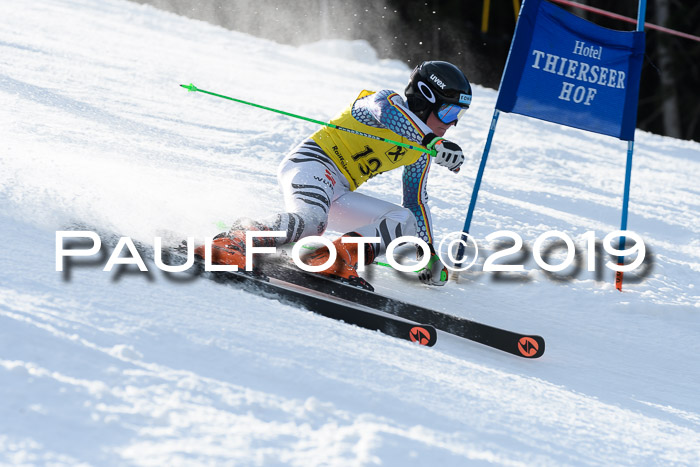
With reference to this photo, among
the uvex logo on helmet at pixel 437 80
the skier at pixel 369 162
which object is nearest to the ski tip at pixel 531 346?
the skier at pixel 369 162

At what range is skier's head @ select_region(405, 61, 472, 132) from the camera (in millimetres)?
3945

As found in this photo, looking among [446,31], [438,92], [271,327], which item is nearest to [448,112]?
[438,92]

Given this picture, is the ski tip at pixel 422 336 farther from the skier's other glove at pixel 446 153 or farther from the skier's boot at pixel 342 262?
the skier's other glove at pixel 446 153

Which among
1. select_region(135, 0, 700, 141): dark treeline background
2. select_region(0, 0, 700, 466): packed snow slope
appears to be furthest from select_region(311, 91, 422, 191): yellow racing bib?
select_region(135, 0, 700, 141): dark treeline background

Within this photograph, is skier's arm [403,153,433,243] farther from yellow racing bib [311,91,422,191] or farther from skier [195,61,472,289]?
yellow racing bib [311,91,422,191]

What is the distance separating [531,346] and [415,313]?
48cm

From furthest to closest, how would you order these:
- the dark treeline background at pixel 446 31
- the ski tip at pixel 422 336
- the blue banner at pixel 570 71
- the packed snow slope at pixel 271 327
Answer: the dark treeline background at pixel 446 31, the blue banner at pixel 570 71, the ski tip at pixel 422 336, the packed snow slope at pixel 271 327

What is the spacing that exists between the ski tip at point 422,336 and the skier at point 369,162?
0.65 metres

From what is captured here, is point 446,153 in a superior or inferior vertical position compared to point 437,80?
inferior

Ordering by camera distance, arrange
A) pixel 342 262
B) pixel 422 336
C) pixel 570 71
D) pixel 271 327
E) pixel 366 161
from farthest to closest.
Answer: pixel 570 71 → pixel 366 161 → pixel 342 262 → pixel 422 336 → pixel 271 327

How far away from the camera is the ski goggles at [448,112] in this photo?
157 inches

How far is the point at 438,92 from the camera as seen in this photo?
3.95m

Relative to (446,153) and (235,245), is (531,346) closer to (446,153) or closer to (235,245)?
(446,153)

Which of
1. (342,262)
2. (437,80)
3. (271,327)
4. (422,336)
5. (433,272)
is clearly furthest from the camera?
(433,272)
